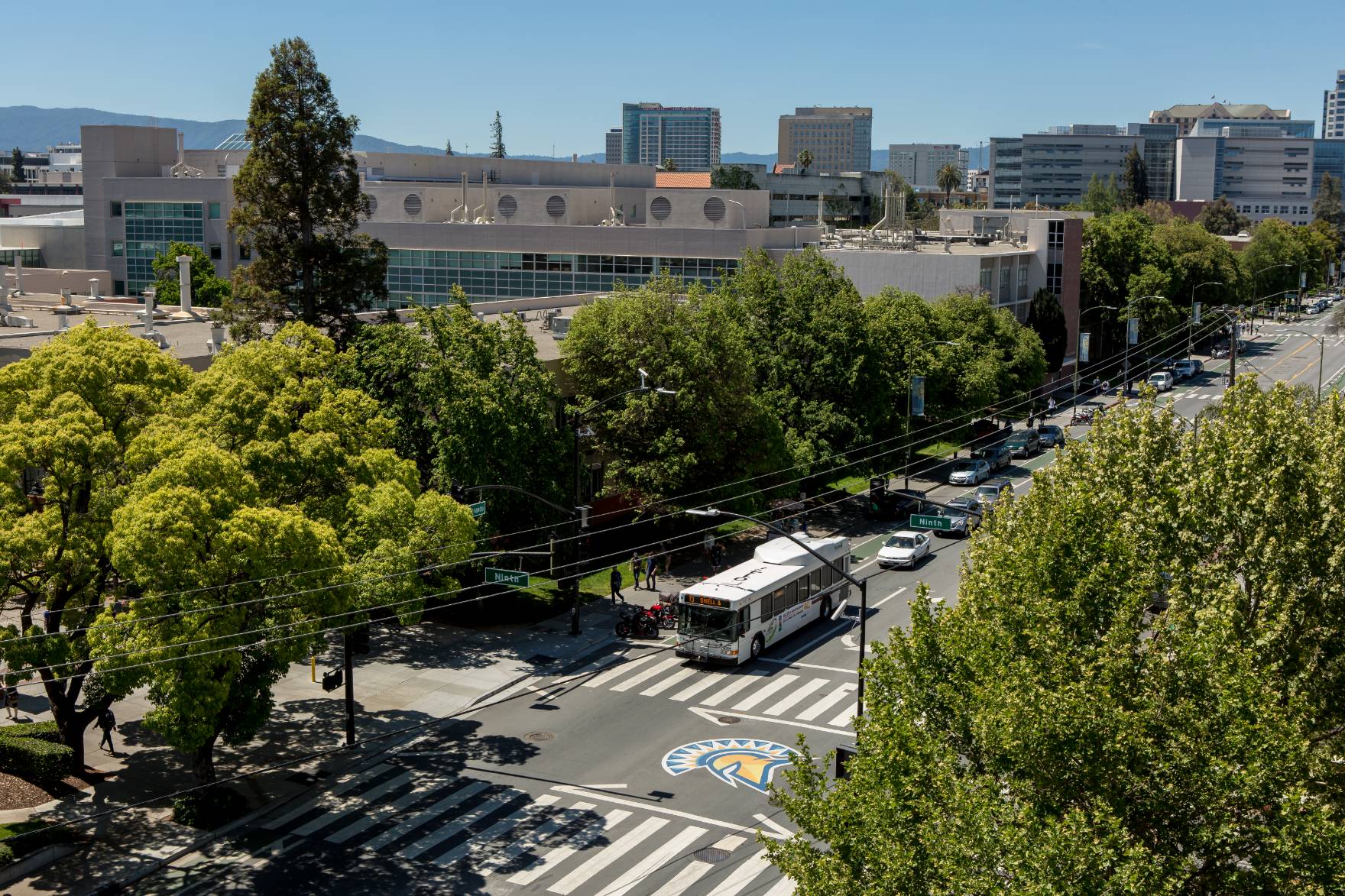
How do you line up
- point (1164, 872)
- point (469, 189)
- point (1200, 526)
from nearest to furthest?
1. point (1164, 872)
2. point (1200, 526)
3. point (469, 189)

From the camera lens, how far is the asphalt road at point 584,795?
2614cm

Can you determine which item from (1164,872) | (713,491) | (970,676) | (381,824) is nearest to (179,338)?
(713,491)

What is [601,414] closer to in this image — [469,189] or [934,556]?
[934,556]

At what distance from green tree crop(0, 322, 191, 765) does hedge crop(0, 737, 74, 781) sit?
409 mm

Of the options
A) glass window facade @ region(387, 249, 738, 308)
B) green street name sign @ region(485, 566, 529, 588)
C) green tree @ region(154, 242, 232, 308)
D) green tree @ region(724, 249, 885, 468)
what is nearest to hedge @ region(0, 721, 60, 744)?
green street name sign @ region(485, 566, 529, 588)

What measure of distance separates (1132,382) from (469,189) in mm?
49711

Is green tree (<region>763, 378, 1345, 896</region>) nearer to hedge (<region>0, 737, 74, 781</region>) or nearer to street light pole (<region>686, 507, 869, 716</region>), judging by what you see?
street light pole (<region>686, 507, 869, 716</region>)

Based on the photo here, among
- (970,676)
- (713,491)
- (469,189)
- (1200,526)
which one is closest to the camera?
(970,676)

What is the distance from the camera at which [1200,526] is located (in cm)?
2239

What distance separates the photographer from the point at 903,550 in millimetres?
50781

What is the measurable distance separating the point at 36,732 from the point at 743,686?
18.0 metres

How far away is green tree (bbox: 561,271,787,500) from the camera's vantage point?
4716cm

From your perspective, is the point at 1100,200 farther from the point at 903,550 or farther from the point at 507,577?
the point at 507,577

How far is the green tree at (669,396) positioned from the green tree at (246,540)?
1394cm
